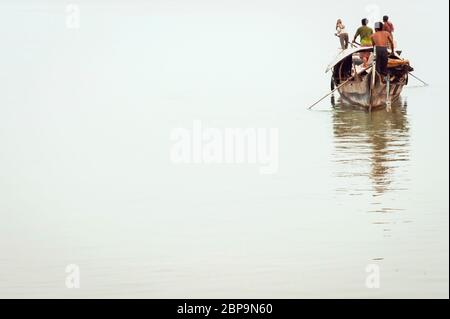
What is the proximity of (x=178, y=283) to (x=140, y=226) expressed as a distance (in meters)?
1.87

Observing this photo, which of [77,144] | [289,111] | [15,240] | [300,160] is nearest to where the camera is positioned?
[15,240]

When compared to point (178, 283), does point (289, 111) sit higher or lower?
higher

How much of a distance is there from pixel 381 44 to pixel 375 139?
255 centimetres

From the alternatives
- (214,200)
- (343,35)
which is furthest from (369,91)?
(214,200)

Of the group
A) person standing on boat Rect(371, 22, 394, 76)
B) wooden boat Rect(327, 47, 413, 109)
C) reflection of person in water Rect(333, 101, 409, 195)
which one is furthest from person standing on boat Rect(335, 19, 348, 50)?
person standing on boat Rect(371, 22, 394, 76)

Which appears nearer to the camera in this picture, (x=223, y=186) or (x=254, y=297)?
(x=254, y=297)

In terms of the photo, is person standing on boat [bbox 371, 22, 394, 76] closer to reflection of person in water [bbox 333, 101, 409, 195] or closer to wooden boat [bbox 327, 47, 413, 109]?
wooden boat [bbox 327, 47, 413, 109]

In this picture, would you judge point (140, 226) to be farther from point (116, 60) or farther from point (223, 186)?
point (116, 60)

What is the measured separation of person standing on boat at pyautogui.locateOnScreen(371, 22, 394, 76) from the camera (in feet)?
55.7

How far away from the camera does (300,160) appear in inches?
516

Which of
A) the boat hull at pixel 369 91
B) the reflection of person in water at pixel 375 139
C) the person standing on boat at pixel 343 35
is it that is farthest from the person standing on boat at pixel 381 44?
the person standing on boat at pixel 343 35

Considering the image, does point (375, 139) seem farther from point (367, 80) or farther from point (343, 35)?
point (343, 35)

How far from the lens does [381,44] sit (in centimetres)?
1703

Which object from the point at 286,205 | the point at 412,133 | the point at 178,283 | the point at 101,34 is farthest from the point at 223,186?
the point at 101,34
